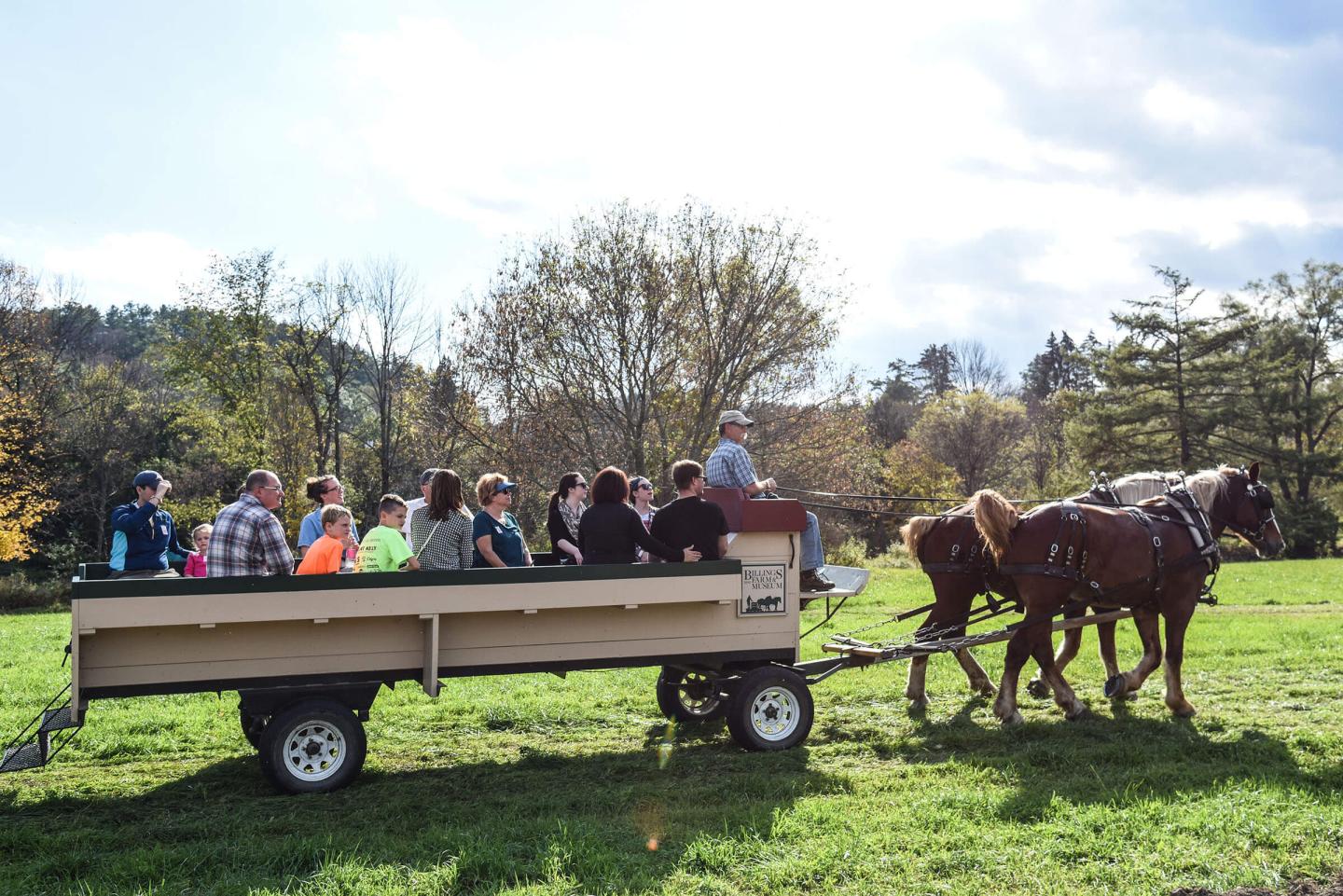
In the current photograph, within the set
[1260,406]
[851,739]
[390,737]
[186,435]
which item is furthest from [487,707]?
[1260,406]

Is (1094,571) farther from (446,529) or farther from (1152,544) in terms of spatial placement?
(446,529)

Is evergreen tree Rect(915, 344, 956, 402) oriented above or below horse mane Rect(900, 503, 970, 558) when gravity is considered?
above

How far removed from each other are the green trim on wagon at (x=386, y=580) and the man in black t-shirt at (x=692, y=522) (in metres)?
0.23

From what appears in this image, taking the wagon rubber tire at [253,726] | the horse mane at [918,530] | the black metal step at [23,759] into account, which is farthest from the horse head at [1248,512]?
the black metal step at [23,759]

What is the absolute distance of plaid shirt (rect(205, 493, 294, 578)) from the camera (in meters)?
6.50

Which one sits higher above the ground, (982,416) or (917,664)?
(982,416)

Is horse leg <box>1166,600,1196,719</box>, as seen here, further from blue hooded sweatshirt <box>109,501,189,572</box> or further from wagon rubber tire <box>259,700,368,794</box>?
blue hooded sweatshirt <box>109,501,189,572</box>

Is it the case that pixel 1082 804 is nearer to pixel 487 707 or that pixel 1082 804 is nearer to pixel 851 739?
pixel 851 739

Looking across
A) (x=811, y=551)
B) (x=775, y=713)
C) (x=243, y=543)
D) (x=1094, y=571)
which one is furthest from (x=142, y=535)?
(x=1094, y=571)

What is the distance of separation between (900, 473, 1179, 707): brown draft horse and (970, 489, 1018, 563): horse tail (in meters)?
0.57

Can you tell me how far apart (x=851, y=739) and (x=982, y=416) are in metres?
43.8

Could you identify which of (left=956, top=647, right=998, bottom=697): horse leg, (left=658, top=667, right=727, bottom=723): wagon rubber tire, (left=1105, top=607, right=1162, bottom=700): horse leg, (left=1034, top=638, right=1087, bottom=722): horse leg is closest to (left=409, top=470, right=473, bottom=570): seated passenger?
(left=658, top=667, right=727, bottom=723): wagon rubber tire

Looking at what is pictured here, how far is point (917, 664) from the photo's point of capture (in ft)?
29.3

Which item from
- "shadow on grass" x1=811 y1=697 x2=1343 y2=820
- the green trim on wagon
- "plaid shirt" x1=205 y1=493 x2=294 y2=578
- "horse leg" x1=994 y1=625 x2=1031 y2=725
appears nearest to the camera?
the green trim on wagon
